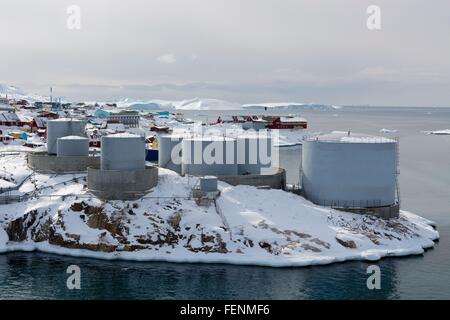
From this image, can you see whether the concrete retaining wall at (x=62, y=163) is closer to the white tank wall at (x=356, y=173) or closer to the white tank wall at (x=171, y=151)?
the white tank wall at (x=171, y=151)

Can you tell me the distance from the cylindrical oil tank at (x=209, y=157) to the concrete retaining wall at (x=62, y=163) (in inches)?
336

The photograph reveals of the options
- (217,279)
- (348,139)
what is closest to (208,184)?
(217,279)

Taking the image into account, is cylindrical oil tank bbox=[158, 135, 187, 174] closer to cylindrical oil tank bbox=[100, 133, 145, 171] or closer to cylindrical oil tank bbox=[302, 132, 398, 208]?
cylindrical oil tank bbox=[100, 133, 145, 171]

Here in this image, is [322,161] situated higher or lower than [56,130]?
lower

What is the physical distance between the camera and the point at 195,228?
41375 mm

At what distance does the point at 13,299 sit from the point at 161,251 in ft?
38.1

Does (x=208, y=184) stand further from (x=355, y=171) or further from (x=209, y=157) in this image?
(x=355, y=171)

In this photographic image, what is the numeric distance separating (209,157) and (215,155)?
620 millimetres

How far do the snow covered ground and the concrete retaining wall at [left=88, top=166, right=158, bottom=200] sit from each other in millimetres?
703

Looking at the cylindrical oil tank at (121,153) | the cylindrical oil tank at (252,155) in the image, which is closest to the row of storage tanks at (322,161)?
the cylindrical oil tank at (121,153)

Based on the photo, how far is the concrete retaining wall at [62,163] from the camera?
48.3 m

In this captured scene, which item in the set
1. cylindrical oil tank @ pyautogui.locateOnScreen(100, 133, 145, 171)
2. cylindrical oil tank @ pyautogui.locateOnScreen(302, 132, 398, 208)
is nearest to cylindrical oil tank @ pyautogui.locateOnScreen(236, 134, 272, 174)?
cylindrical oil tank @ pyautogui.locateOnScreen(302, 132, 398, 208)

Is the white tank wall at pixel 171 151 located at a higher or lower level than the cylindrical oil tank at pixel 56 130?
lower
